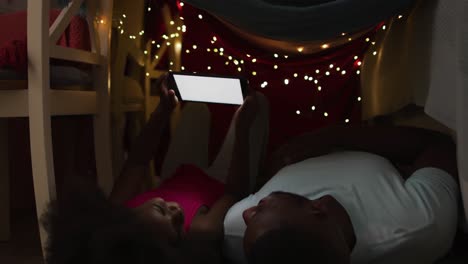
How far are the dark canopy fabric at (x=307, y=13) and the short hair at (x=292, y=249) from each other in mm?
422

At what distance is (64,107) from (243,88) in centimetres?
41

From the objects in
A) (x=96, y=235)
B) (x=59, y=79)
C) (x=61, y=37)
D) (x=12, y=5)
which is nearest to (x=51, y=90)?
(x=59, y=79)

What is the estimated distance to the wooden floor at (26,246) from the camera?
1.01 metres

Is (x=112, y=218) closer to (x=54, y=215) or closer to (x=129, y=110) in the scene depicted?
(x=54, y=215)

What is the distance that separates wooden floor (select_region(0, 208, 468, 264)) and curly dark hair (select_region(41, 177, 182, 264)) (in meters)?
0.43

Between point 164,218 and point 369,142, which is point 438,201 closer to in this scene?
point 369,142

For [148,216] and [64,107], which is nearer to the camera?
[148,216]

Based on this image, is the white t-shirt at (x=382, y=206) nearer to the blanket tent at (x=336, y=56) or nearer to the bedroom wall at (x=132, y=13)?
the blanket tent at (x=336, y=56)

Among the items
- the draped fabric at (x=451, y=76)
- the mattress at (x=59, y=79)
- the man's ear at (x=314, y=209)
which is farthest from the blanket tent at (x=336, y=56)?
the mattress at (x=59, y=79)

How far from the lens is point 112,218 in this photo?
0.74 metres

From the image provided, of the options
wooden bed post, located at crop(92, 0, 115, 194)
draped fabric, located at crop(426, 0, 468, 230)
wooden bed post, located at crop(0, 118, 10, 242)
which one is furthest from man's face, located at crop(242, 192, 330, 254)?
wooden bed post, located at crop(0, 118, 10, 242)

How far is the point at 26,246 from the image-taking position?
126cm

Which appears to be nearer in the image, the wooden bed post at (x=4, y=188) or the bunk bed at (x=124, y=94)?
the wooden bed post at (x=4, y=188)

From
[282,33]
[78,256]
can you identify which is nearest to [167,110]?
[282,33]
